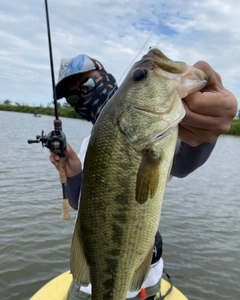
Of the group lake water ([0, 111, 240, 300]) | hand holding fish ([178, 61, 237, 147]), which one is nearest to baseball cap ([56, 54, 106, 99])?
hand holding fish ([178, 61, 237, 147])

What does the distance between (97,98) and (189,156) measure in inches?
48.9

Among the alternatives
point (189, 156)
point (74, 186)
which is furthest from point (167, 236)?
point (189, 156)

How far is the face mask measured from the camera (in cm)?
318

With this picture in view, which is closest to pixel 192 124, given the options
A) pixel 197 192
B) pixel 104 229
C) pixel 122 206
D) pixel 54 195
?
pixel 122 206

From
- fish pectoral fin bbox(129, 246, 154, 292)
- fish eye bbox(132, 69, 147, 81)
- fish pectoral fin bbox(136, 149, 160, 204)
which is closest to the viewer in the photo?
fish pectoral fin bbox(136, 149, 160, 204)

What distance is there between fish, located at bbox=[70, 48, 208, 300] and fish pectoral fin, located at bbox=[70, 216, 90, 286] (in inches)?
0.5

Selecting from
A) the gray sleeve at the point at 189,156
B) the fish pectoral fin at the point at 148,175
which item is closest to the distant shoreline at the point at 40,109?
the gray sleeve at the point at 189,156

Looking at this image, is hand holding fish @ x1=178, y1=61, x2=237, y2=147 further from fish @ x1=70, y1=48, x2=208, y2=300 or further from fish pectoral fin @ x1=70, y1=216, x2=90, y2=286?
fish pectoral fin @ x1=70, y1=216, x2=90, y2=286

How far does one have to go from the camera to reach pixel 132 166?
1572 mm

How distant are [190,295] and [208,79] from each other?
4854 mm

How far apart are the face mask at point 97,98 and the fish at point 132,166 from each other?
4.87ft

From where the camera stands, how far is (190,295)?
5570 millimetres

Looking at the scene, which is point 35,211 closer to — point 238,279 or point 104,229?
point 238,279

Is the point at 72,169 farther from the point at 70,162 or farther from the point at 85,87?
the point at 85,87
